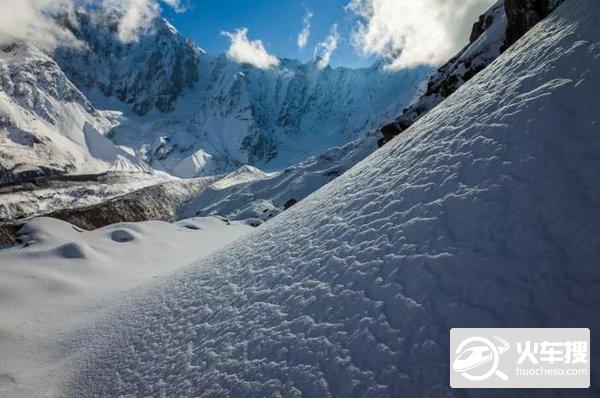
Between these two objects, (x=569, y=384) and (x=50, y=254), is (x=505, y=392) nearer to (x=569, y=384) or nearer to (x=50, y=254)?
(x=569, y=384)

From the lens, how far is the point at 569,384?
13.1 ft

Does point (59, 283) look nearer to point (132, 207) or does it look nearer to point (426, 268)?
point (426, 268)

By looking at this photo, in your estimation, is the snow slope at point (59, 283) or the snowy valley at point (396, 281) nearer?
the snowy valley at point (396, 281)

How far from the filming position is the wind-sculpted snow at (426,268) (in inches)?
189

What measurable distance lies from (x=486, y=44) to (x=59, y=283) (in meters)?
35.3

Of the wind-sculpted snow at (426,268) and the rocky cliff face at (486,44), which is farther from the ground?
the rocky cliff face at (486,44)

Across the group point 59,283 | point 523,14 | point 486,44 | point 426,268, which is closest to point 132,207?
point 486,44

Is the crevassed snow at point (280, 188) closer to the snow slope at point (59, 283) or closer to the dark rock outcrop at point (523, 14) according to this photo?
the snow slope at point (59, 283)

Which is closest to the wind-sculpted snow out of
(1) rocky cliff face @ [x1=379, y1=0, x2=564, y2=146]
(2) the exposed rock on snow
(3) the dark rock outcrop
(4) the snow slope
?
(4) the snow slope

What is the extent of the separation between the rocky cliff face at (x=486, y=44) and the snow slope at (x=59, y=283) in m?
20.4

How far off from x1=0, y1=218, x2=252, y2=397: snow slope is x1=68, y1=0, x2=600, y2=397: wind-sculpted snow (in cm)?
140

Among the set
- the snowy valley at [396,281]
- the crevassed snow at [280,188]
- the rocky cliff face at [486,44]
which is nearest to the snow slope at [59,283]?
the snowy valley at [396,281]

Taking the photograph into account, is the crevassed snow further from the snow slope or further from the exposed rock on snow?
the snow slope

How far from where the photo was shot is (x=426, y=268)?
5789 mm
